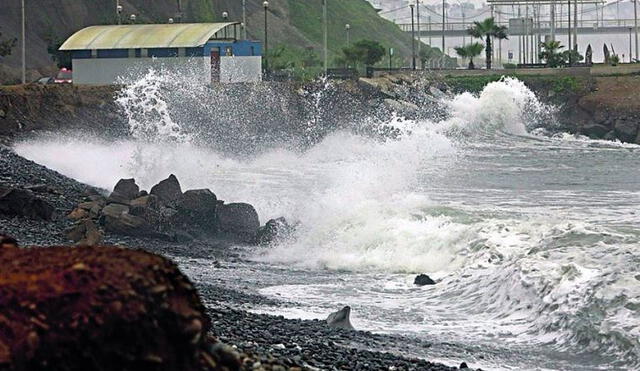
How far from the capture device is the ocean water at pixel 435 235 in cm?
1595

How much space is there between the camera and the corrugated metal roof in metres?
57.3

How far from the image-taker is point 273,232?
25.2 metres

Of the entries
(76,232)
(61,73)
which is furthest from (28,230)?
(61,73)

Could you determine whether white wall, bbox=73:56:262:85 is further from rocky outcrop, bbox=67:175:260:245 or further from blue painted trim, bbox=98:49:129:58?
rocky outcrop, bbox=67:175:260:245

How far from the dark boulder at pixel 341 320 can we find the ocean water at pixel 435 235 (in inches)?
23.7

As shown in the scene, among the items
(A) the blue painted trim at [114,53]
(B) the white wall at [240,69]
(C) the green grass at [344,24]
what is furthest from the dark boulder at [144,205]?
(C) the green grass at [344,24]

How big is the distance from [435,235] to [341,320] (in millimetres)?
9068

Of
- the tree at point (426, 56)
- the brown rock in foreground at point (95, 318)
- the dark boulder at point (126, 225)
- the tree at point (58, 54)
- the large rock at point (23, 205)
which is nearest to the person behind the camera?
the brown rock in foreground at point (95, 318)

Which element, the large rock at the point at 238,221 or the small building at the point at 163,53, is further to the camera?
the small building at the point at 163,53

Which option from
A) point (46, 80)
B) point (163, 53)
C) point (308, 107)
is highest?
point (163, 53)

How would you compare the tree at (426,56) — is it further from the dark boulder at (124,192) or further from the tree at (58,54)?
A: the dark boulder at (124,192)

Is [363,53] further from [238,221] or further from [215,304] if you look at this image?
[215,304]

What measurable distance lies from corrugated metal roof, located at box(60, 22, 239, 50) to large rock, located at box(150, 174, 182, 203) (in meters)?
30.7

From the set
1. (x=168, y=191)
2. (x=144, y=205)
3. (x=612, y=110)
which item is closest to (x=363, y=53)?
(x=612, y=110)
